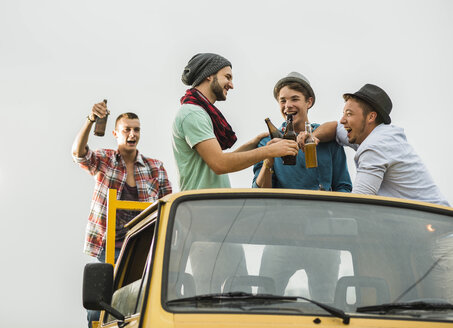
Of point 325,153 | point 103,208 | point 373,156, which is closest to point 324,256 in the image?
point 373,156

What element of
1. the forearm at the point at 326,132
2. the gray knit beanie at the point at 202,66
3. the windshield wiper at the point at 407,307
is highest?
the gray knit beanie at the point at 202,66

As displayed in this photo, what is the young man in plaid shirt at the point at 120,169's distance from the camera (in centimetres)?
690

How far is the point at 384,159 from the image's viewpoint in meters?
4.71

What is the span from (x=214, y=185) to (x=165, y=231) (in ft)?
6.43

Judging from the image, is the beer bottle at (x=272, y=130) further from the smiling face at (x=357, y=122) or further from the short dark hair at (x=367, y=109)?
the short dark hair at (x=367, y=109)

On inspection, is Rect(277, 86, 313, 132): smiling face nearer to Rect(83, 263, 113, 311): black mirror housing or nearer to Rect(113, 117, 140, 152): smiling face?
Rect(113, 117, 140, 152): smiling face

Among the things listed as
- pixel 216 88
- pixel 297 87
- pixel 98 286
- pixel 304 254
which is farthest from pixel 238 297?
pixel 297 87

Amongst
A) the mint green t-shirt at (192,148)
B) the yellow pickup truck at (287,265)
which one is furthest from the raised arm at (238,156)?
the yellow pickup truck at (287,265)

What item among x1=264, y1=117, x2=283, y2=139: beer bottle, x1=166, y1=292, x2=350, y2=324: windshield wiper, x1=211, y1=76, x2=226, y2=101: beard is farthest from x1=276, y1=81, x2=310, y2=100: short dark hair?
x1=166, y1=292, x2=350, y2=324: windshield wiper

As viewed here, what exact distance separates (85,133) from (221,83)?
2.05 m

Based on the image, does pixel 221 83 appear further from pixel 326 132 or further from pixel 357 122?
pixel 357 122

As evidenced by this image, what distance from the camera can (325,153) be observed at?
5711 mm

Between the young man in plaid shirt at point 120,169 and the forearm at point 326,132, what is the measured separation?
2015 millimetres

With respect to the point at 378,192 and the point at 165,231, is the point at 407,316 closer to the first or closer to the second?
the point at 165,231
